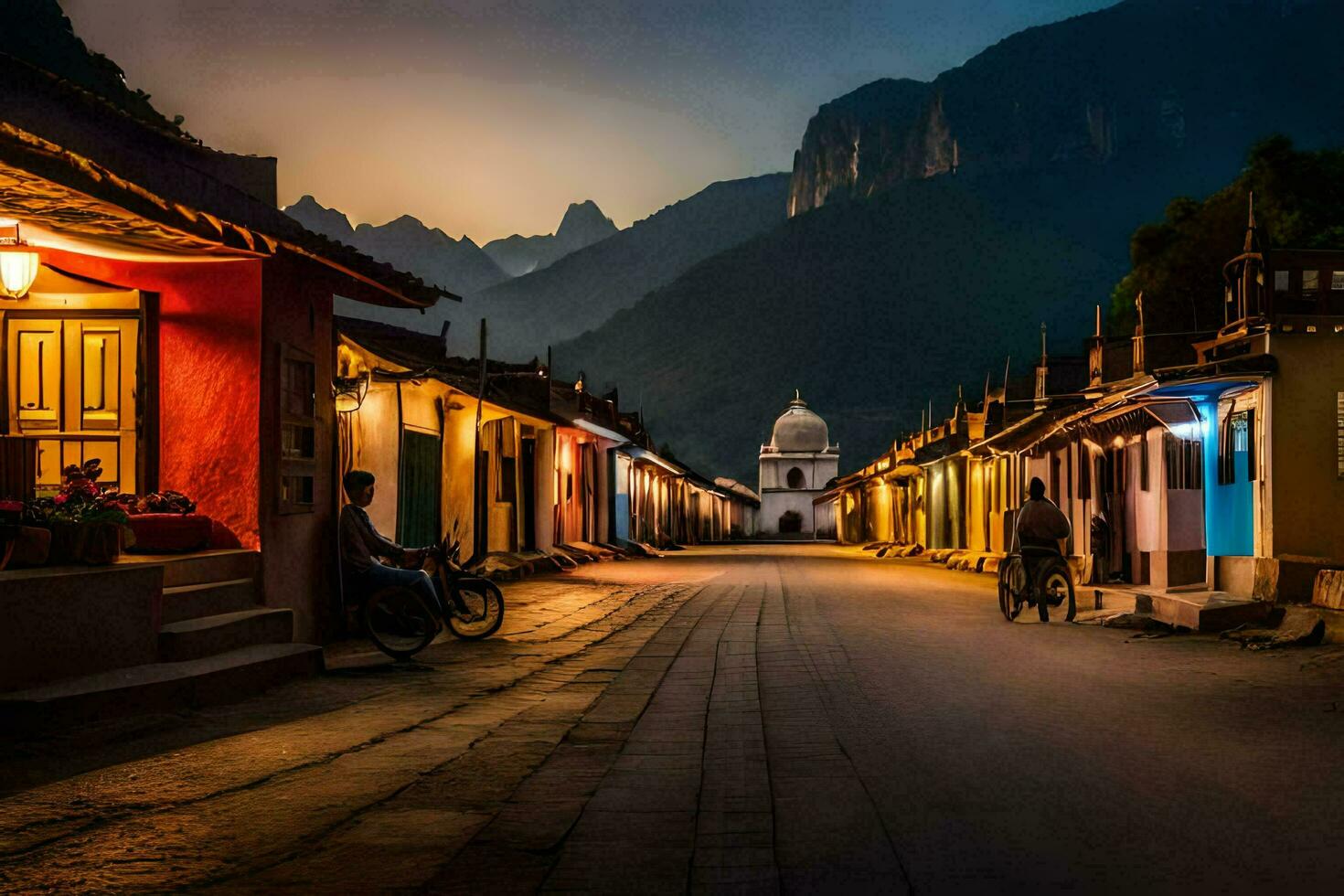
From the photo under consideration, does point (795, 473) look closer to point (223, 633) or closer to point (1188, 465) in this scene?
point (1188, 465)

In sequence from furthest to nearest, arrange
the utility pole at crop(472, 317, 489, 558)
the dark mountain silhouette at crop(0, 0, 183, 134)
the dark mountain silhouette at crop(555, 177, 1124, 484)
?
1. the dark mountain silhouette at crop(555, 177, 1124, 484)
2. the dark mountain silhouette at crop(0, 0, 183, 134)
3. the utility pole at crop(472, 317, 489, 558)

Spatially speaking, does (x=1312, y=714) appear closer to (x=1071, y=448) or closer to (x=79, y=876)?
(x=79, y=876)

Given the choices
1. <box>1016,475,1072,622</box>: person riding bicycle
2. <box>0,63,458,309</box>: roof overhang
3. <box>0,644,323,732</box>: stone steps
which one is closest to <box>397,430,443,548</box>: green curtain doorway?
<box>0,63,458,309</box>: roof overhang

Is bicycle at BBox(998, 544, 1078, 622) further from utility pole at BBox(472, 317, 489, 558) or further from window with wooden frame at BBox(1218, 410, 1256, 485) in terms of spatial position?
utility pole at BBox(472, 317, 489, 558)

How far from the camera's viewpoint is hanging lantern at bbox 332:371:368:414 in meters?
13.1

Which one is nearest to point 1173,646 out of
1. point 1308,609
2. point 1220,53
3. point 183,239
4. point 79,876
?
point 1308,609

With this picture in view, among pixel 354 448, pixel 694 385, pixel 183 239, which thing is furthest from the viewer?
pixel 694 385

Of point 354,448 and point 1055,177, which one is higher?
point 1055,177

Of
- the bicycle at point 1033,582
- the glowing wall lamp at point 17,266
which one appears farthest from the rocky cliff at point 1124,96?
the glowing wall lamp at point 17,266

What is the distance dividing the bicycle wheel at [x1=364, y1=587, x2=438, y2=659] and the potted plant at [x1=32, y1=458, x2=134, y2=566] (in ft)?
8.39

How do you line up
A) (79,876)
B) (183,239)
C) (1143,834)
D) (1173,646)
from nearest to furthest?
1. (79,876)
2. (1143,834)
3. (183,239)
4. (1173,646)

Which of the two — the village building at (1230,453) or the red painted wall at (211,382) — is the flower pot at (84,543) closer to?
the red painted wall at (211,382)

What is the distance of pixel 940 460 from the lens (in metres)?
36.4

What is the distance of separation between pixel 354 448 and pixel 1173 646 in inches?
390
